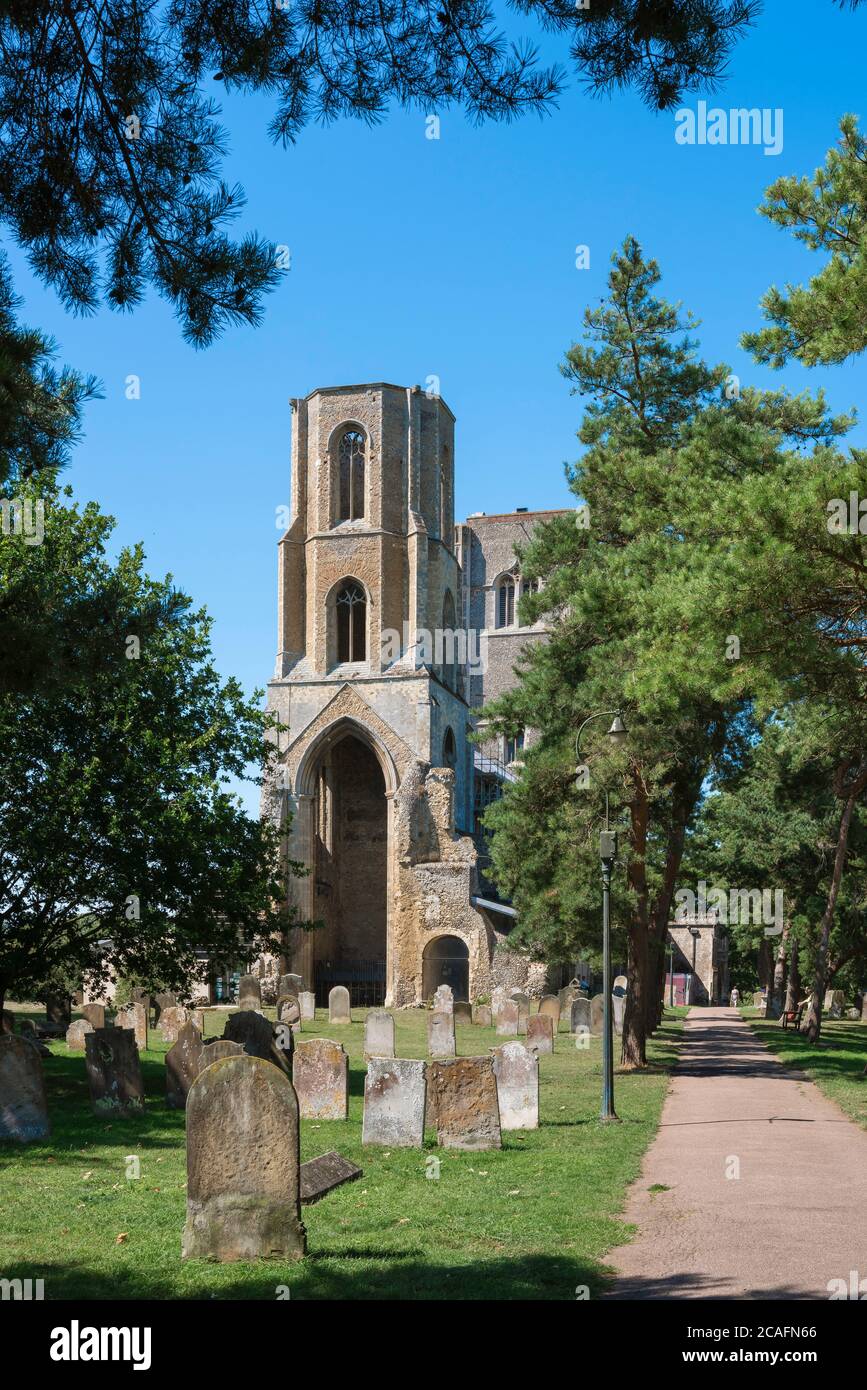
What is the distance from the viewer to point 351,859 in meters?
52.6

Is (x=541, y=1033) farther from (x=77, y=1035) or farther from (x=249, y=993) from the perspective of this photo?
(x=249, y=993)

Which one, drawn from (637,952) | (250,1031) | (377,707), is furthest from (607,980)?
(377,707)

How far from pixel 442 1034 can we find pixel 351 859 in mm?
31366

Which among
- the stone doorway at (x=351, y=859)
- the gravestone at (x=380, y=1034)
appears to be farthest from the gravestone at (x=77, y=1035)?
the stone doorway at (x=351, y=859)

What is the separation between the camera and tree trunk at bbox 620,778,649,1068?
21938mm

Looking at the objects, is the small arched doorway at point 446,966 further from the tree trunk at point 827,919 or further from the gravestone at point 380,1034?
the gravestone at point 380,1034

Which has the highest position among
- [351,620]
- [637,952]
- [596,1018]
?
[351,620]

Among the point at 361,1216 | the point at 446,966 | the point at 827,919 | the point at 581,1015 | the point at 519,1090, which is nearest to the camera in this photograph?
the point at 361,1216

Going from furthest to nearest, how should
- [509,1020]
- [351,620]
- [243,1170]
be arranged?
[351,620] → [509,1020] → [243,1170]

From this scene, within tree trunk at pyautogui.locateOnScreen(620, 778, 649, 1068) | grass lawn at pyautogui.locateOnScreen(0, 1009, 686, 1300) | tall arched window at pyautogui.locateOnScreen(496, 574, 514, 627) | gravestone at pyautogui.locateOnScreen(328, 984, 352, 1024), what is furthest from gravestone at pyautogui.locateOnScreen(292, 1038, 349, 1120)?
tall arched window at pyautogui.locateOnScreen(496, 574, 514, 627)

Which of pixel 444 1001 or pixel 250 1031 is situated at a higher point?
pixel 250 1031

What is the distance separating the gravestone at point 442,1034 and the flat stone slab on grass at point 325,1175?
1078 cm
